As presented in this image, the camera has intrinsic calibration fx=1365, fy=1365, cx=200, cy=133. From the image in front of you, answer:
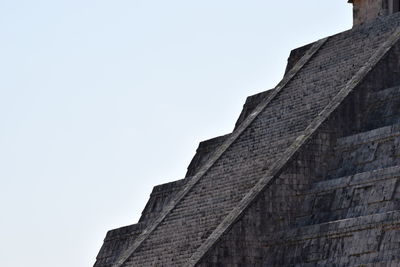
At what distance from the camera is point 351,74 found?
2622cm

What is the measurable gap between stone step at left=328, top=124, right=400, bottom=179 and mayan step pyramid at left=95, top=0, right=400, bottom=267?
2 centimetres

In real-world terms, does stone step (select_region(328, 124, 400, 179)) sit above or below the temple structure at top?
below

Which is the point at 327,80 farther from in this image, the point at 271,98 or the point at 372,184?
the point at 372,184

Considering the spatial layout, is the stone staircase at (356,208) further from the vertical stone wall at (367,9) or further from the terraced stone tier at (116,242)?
the terraced stone tier at (116,242)

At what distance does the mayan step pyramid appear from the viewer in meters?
21.9

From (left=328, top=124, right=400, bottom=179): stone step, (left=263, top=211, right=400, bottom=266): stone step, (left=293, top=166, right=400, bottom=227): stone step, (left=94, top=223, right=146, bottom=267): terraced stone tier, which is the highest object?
(left=94, top=223, right=146, bottom=267): terraced stone tier

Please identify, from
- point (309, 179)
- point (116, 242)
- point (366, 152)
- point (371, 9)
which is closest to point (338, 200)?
point (366, 152)

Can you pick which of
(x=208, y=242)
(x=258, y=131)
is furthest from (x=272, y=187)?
(x=258, y=131)

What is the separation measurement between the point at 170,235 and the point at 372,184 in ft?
16.0

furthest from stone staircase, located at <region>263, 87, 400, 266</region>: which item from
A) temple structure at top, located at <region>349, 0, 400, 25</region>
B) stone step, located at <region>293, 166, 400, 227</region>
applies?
temple structure at top, located at <region>349, 0, 400, 25</region>

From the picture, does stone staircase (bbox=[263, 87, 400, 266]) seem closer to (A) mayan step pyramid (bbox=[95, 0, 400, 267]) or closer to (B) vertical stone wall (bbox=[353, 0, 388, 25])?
(A) mayan step pyramid (bbox=[95, 0, 400, 267])

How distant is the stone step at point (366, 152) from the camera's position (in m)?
22.8

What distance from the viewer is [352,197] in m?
22.5

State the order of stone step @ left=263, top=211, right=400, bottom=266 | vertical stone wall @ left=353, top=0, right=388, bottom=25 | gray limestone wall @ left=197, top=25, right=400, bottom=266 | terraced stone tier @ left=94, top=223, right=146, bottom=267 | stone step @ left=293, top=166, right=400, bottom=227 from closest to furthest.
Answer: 1. stone step @ left=263, top=211, right=400, bottom=266
2. gray limestone wall @ left=197, top=25, right=400, bottom=266
3. stone step @ left=293, top=166, right=400, bottom=227
4. terraced stone tier @ left=94, top=223, right=146, bottom=267
5. vertical stone wall @ left=353, top=0, right=388, bottom=25
